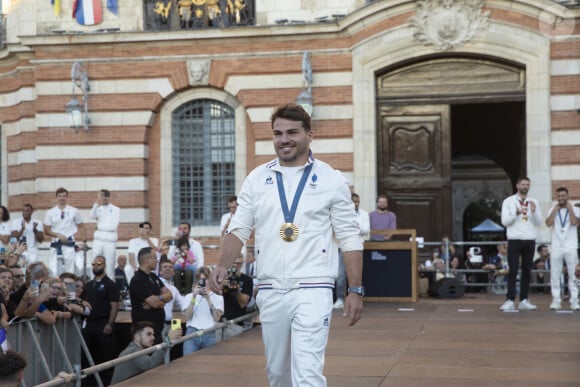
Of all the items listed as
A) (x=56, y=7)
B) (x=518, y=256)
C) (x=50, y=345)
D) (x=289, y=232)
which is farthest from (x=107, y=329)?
(x=56, y=7)

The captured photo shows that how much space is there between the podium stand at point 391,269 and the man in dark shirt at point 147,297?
5.25 metres

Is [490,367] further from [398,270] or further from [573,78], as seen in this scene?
[573,78]

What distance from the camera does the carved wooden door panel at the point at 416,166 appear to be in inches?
846

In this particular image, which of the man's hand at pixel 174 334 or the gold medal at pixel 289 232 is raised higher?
the gold medal at pixel 289 232

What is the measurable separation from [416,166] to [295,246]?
15.3m

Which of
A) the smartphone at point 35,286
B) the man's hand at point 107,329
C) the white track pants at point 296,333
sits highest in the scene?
the white track pants at point 296,333

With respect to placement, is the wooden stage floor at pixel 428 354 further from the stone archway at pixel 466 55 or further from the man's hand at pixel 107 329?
the stone archway at pixel 466 55

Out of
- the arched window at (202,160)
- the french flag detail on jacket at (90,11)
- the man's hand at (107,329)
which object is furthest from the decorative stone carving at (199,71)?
the man's hand at (107,329)

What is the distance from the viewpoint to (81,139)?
22344 mm

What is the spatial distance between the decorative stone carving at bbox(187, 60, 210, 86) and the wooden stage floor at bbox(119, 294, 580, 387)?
8377 millimetres

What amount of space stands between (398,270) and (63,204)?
6467 mm

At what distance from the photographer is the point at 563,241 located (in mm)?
15617

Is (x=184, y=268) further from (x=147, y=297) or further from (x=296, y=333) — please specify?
(x=296, y=333)

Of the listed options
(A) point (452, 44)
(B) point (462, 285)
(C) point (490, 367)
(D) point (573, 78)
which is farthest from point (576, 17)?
(C) point (490, 367)
